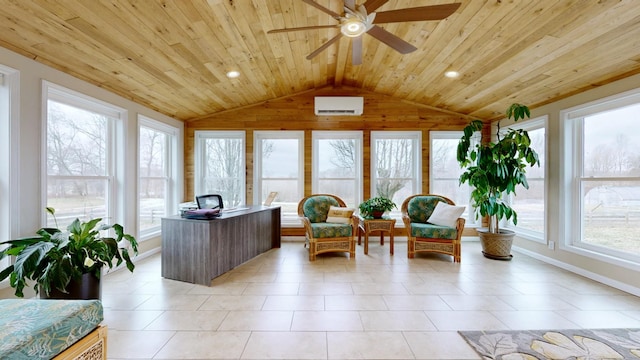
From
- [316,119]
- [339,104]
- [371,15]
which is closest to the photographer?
[371,15]

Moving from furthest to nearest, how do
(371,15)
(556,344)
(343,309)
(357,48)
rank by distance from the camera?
(357,48) < (343,309) < (371,15) < (556,344)

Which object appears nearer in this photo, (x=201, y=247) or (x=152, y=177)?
(x=201, y=247)

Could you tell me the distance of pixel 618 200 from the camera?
3.17 metres

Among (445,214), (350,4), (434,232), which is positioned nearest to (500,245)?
(445,214)

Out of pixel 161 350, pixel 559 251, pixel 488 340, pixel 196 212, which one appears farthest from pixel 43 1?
pixel 559 251

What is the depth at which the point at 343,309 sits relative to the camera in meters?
2.47

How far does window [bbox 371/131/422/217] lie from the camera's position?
523cm

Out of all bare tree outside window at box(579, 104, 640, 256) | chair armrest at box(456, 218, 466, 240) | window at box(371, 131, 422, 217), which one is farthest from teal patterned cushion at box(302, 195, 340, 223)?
bare tree outside window at box(579, 104, 640, 256)

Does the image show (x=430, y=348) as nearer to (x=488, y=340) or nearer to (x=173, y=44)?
(x=488, y=340)

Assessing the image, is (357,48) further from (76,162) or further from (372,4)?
(76,162)

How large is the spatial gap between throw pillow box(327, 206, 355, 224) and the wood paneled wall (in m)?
0.99

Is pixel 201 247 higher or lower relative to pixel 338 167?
lower

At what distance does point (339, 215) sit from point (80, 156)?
3.43 metres

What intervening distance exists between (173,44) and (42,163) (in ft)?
5.57
